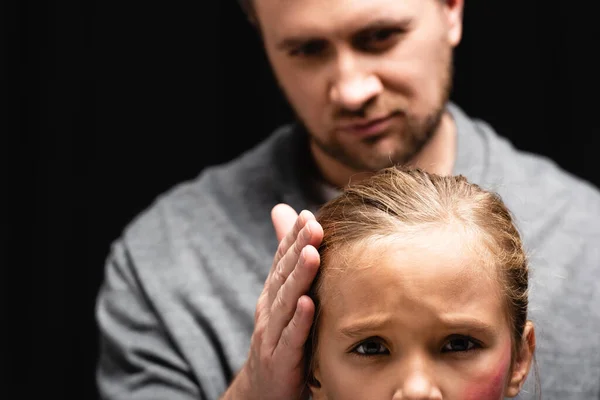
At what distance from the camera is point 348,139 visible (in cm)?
201

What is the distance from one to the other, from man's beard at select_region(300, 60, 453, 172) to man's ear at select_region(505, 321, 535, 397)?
1.82ft

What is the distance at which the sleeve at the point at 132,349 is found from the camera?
203 centimetres

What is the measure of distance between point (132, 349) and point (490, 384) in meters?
0.94

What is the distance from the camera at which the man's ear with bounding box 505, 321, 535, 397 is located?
4.75ft

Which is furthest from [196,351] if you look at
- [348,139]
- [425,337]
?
[425,337]

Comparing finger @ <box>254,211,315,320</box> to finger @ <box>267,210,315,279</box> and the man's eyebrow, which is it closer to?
finger @ <box>267,210,315,279</box>

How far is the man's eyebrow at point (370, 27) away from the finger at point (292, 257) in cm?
60

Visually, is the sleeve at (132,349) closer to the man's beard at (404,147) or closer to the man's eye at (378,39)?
the man's beard at (404,147)

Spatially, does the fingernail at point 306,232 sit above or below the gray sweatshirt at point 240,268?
above

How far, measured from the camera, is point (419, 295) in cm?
133

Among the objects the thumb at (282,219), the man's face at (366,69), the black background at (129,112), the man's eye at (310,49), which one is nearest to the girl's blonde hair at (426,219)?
the thumb at (282,219)

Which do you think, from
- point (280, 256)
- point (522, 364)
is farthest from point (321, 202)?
point (522, 364)

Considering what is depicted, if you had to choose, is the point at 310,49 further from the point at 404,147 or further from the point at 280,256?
the point at 280,256

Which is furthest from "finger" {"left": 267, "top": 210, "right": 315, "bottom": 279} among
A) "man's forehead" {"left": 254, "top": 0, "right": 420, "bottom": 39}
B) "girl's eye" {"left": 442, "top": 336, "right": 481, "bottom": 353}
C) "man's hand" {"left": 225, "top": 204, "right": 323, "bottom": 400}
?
"man's forehead" {"left": 254, "top": 0, "right": 420, "bottom": 39}
